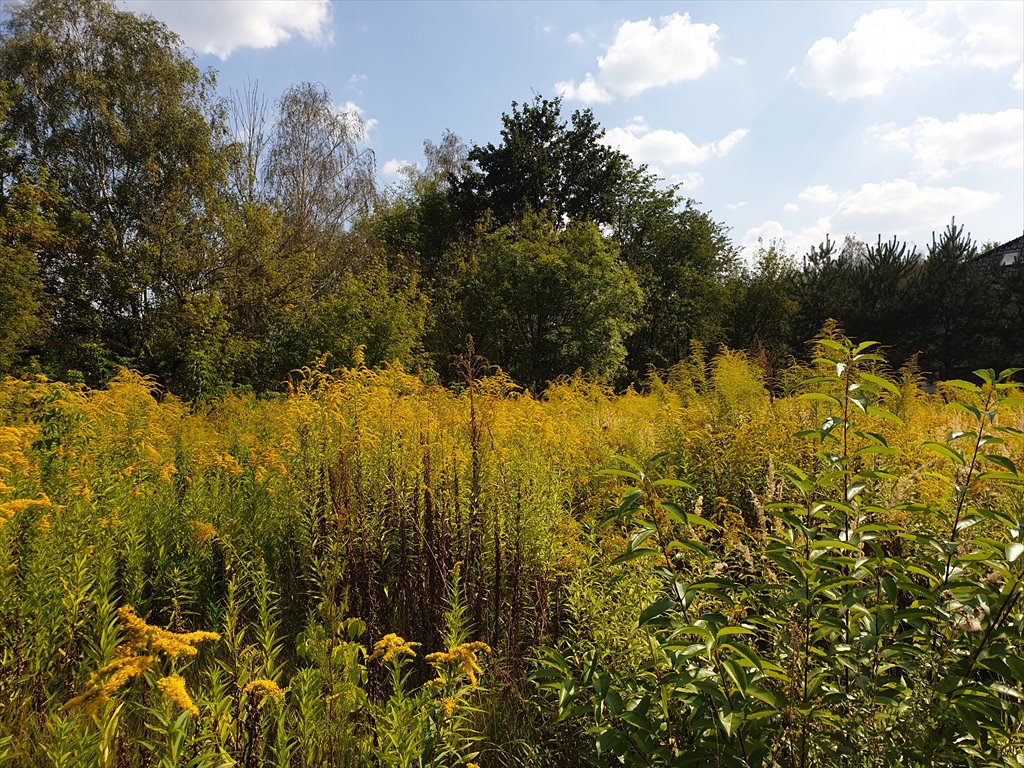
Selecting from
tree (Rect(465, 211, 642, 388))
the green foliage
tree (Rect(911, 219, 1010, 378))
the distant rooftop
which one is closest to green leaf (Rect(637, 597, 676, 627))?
the green foliage

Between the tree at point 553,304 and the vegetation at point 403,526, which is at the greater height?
the tree at point 553,304

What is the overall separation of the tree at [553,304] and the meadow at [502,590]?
32.3 feet

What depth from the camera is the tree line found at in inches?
512

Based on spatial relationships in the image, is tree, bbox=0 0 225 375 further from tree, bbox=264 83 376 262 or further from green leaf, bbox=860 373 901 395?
Answer: green leaf, bbox=860 373 901 395

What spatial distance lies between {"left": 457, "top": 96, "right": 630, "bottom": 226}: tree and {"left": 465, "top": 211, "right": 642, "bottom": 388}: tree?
5208mm

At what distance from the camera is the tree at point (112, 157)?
13.6m

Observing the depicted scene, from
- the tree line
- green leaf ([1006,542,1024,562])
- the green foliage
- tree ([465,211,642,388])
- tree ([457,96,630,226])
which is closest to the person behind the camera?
green leaf ([1006,542,1024,562])

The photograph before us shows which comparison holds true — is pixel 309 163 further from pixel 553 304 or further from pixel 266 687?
pixel 266 687

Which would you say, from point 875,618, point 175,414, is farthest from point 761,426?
point 175,414

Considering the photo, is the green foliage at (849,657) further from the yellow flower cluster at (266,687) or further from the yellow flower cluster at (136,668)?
the yellow flower cluster at (136,668)

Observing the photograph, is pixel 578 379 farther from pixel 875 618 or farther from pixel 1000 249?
pixel 1000 249

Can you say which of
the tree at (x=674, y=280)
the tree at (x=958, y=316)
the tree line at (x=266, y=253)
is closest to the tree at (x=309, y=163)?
the tree line at (x=266, y=253)

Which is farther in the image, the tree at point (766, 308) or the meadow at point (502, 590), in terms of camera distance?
the tree at point (766, 308)

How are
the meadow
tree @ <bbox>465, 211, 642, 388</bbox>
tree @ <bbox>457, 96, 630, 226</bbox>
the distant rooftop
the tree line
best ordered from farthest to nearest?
1. the distant rooftop
2. tree @ <bbox>457, 96, 630, 226</bbox>
3. tree @ <bbox>465, 211, 642, 388</bbox>
4. the tree line
5. the meadow
